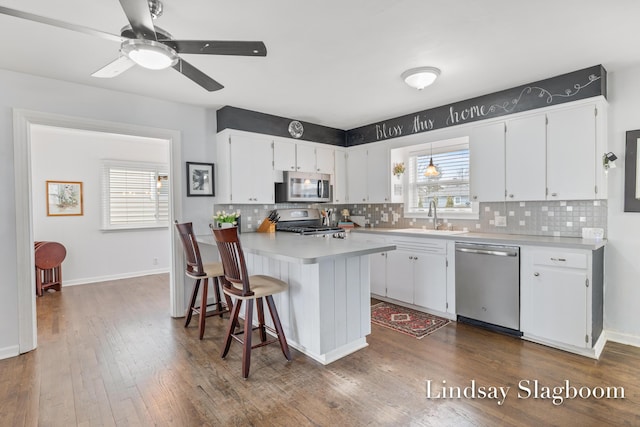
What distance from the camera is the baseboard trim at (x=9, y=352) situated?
8.90 ft

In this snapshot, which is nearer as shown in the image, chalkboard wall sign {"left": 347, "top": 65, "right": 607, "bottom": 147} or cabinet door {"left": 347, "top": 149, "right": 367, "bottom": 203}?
chalkboard wall sign {"left": 347, "top": 65, "right": 607, "bottom": 147}

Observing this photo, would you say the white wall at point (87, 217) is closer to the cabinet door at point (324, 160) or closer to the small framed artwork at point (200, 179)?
the small framed artwork at point (200, 179)

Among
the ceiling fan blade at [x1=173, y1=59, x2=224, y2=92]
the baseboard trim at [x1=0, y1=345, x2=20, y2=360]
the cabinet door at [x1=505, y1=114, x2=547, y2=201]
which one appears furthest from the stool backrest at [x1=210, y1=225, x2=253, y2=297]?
the cabinet door at [x1=505, y1=114, x2=547, y2=201]

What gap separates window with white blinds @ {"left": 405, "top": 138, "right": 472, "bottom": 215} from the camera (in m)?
4.05

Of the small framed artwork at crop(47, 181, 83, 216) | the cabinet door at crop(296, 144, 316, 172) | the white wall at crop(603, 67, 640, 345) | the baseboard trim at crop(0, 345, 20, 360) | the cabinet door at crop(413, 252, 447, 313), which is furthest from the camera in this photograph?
the small framed artwork at crop(47, 181, 83, 216)

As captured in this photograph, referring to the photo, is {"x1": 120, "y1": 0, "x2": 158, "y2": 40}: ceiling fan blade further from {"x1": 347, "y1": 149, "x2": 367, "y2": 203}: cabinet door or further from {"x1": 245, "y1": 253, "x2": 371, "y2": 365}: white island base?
{"x1": 347, "y1": 149, "x2": 367, "y2": 203}: cabinet door

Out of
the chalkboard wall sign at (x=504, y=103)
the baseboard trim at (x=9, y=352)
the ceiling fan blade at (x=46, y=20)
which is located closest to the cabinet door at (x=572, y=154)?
the chalkboard wall sign at (x=504, y=103)

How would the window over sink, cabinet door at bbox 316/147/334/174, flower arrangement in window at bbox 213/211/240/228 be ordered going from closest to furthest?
flower arrangement in window at bbox 213/211/240/228, the window over sink, cabinet door at bbox 316/147/334/174

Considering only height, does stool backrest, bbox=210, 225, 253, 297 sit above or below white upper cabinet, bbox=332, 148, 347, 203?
below

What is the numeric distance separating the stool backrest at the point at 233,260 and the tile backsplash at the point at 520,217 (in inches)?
63.1

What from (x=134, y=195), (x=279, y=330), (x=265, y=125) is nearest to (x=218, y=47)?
(x=279, y=330)

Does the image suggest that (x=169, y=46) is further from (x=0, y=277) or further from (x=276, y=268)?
(x=0, y=277)

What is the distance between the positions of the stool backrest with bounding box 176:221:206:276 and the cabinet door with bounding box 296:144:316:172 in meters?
1.86

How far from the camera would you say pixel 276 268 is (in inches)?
118
